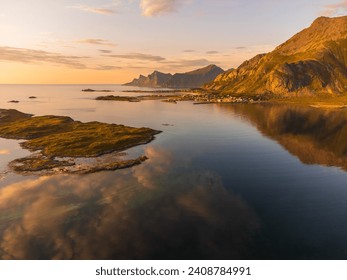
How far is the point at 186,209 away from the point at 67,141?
65.0 metres

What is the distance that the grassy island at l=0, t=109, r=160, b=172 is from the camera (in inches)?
3172

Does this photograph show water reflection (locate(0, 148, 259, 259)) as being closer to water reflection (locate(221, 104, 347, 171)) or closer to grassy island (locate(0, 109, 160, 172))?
grassy island (locate(0, 109, 160, 172))

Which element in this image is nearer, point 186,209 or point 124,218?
point 124,218

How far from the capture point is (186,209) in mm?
54438

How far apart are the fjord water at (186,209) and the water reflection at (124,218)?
0.18 meters

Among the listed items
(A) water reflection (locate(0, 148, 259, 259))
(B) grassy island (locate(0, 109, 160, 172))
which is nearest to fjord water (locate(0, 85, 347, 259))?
(A) water reflection (locate(0, 148, 259, 259))

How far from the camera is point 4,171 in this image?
2948 inches

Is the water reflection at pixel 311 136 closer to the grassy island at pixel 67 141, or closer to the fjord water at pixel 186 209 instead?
the fjord water at pixel 186 209

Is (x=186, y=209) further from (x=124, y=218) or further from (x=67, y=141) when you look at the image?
(x=67, y=141)

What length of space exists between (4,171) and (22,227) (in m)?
33.6

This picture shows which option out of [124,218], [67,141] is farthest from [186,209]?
[67,141]

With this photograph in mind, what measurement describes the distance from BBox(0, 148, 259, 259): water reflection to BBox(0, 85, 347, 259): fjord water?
18cm

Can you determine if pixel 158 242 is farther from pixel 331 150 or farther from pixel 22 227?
pixel 331 150

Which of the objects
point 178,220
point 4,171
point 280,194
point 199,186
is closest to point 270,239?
point 178,220
